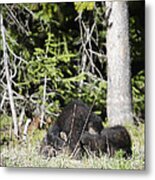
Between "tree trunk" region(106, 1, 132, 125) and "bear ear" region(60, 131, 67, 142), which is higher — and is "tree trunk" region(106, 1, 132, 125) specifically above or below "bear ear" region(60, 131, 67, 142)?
above

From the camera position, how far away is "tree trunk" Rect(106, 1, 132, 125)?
2.47 meters

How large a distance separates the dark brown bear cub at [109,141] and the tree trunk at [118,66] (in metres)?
0.04

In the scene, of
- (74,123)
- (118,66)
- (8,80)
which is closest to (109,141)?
(74,123)

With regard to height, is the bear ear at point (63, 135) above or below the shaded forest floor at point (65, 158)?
above

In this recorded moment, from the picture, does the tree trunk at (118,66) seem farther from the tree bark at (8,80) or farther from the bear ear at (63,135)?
the tree bark at (8,80)

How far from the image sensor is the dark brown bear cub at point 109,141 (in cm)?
246

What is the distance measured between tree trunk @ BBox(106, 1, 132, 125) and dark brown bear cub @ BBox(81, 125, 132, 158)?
0.04 m

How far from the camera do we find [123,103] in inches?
97.2

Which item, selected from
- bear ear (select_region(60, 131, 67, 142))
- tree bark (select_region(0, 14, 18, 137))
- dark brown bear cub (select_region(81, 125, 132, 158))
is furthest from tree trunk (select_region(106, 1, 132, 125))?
tree bark (select_region(0, 14, 18, 137))

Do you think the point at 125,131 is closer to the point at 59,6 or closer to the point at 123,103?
the point at 123,103

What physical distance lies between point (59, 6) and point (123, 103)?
0.50 m

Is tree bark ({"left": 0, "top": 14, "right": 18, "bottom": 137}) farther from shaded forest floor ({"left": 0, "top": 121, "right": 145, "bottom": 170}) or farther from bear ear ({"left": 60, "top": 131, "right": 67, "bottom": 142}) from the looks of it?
bear ear ({"left": 60, "top": 131, "right": 67, "bottom": 142})

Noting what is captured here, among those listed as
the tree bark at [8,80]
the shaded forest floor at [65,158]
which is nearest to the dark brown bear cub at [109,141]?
the shaded forest floor at [65,158]

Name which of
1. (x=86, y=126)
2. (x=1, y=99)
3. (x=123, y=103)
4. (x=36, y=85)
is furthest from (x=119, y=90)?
(x=1, y=99)
